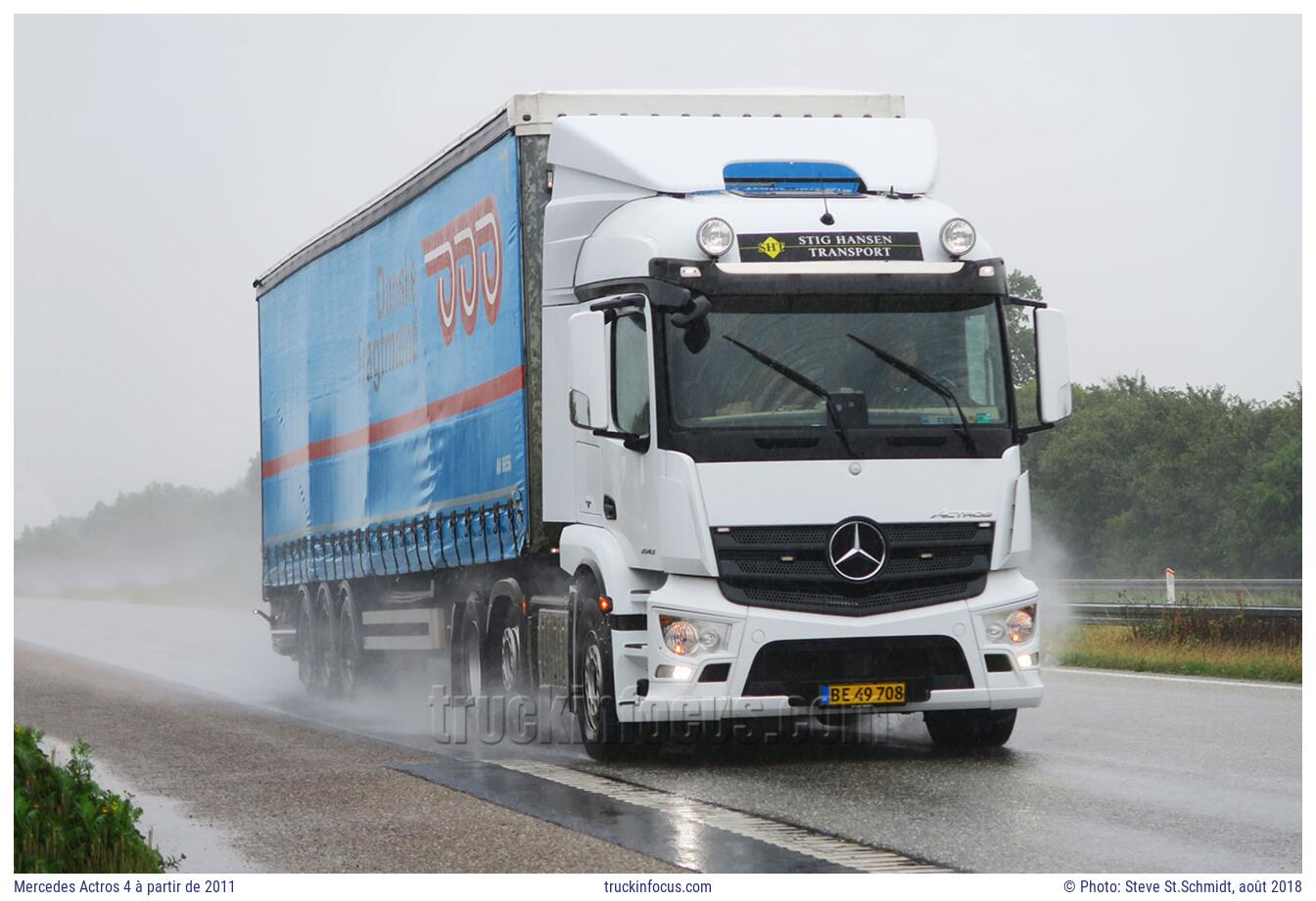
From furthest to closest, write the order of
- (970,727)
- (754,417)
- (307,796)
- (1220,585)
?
1. (1220,585)
2. (970,727)
3. (754,417)
4. (307,796)

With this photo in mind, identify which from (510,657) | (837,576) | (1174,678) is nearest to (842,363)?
(837,576)

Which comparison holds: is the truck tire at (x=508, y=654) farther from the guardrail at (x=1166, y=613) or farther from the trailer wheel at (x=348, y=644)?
the guardrail at (x=1166, y=613)

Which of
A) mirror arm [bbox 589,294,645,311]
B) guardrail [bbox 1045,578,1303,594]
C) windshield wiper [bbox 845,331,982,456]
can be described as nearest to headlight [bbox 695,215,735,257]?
mirror arm [bbox 589,294,645,311]

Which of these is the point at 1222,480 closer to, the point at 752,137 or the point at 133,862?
the point at 752,137

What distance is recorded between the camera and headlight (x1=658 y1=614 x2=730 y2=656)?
38.0 feet

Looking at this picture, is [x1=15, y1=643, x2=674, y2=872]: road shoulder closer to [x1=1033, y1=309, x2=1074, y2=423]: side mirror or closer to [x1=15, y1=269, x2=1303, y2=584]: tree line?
[x1=1033, y1=309, x2=1074, y2=423]: side mirror

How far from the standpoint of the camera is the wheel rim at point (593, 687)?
1220 centimetres

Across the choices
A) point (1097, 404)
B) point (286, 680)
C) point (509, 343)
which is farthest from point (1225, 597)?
point (1097, 404)

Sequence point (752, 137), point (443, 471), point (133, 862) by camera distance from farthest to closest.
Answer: point (443, 471) → point (752, 137) → point (133, 862)

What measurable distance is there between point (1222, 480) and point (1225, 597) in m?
26.9

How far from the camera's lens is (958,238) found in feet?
39.9

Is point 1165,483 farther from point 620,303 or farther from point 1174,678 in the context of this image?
point 620,303

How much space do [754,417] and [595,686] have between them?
6.29 ft

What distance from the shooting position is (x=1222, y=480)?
58.6m
